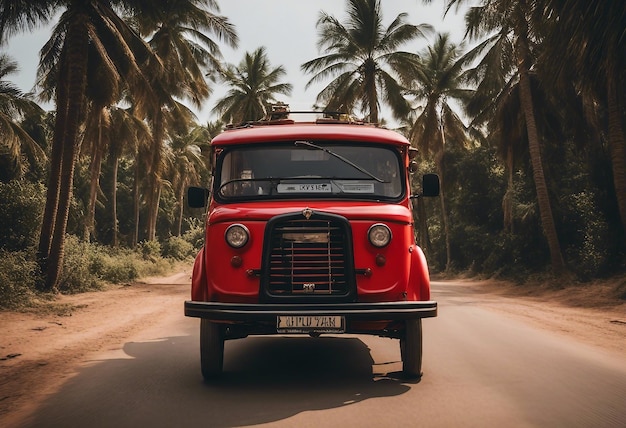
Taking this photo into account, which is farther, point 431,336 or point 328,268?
point 431,336

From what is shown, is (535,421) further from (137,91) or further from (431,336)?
(137,91)

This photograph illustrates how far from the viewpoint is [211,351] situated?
581cm

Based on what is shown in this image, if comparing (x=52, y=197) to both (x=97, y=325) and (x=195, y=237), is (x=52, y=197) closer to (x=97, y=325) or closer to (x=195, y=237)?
(x=97, y=325)

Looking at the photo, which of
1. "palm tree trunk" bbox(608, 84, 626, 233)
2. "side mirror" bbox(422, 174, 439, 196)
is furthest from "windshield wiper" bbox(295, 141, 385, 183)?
"palm tree trunk" bbox(608, 84, 626, 233)

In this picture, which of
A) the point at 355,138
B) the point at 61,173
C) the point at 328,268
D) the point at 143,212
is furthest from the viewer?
the point at 143,212

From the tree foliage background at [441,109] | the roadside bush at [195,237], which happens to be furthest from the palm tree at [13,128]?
the roadside bush at [195,237]

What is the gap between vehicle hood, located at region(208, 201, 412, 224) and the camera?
5.71 meters

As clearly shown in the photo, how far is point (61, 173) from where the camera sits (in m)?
15.9

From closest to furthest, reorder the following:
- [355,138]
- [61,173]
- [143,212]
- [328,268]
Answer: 1. [328,268]
2. [355,138]
3. [61,173]
4. [143,212]

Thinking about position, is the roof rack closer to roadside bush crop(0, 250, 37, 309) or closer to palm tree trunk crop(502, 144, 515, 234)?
roadside bush crop(0, 250, 37, 309)

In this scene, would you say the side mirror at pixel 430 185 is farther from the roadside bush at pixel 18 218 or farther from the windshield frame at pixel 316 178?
the roadside bush at pixel 18 218

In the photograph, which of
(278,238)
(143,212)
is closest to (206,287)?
(278,238)

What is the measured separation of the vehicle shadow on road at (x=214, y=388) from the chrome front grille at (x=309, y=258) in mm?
912

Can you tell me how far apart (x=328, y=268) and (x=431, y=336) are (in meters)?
3.80
